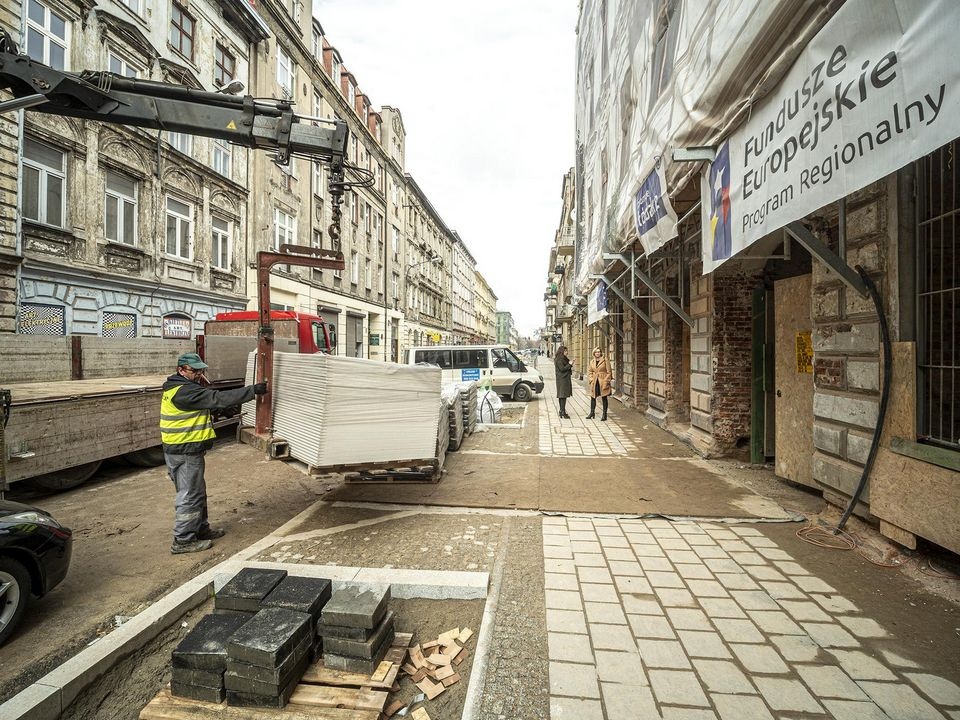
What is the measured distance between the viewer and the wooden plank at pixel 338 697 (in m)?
2.28

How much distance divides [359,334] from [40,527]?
27327mm

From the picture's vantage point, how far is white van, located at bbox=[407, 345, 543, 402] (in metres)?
16.0

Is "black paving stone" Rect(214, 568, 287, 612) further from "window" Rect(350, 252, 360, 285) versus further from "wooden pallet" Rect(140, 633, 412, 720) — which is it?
"window" Rect(350, 252, 360, 285)

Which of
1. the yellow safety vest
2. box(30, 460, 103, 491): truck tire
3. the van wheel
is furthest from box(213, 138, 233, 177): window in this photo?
the yellow safety vest

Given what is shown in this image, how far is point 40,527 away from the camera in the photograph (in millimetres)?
3098

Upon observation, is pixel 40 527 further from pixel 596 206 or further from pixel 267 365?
pixel 596 206

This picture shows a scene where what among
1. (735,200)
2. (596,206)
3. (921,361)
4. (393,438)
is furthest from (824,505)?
(596,206)

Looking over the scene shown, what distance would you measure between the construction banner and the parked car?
529cm

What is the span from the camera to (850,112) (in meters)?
2.38

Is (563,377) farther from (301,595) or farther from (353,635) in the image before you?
(353,635)

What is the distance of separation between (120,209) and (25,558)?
1344 cm

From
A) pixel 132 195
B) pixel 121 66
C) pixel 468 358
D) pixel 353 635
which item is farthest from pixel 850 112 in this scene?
pixel 121 66

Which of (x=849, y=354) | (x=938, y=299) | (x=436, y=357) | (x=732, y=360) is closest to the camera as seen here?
(x=938, y=299)

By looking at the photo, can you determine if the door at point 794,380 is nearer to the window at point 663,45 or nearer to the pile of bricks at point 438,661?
the window at point 663,45
